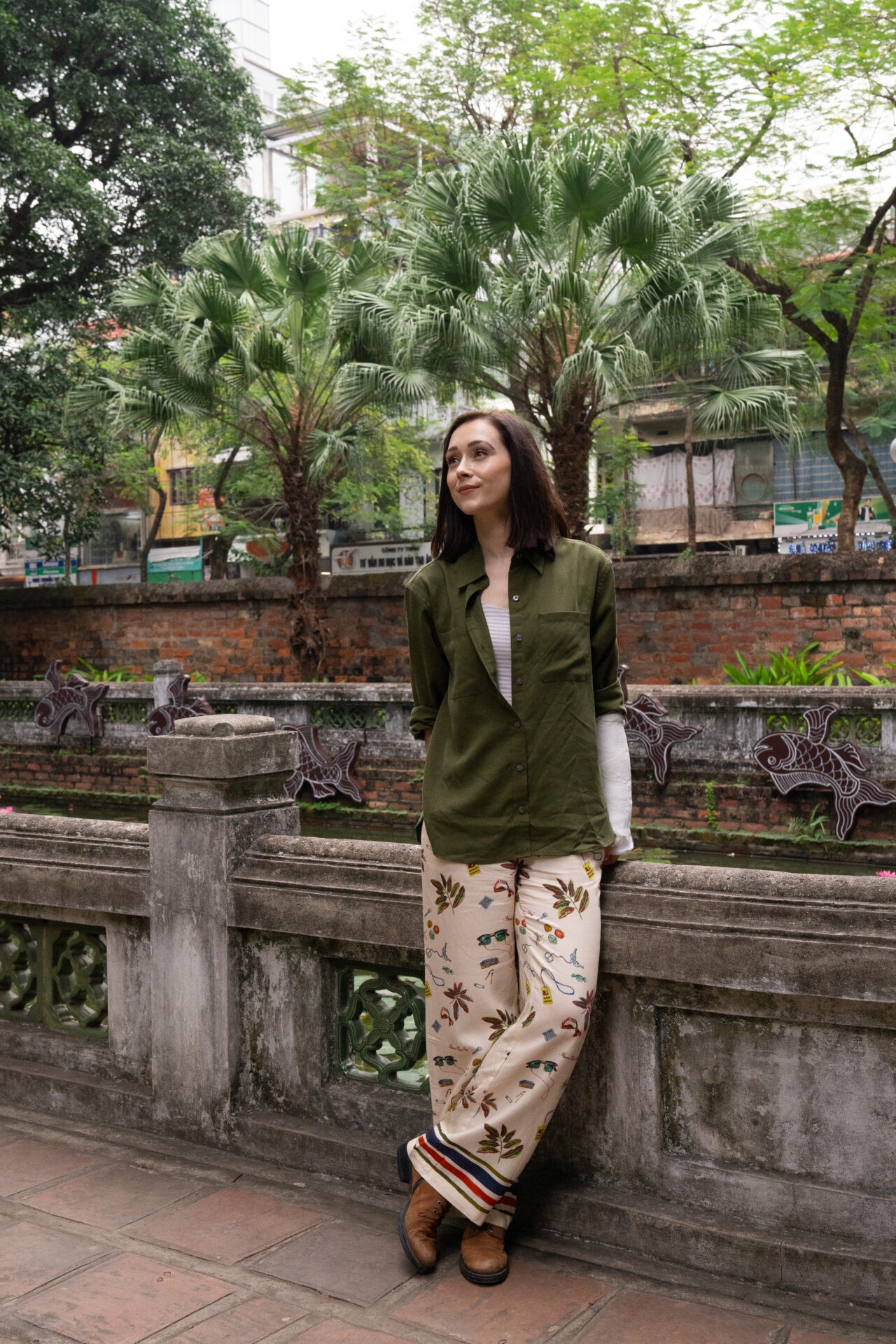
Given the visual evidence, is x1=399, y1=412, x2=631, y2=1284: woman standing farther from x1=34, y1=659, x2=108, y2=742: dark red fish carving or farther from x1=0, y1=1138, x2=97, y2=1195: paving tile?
x1=34, y1=659, x2=108, y2=742: dark red fish carving

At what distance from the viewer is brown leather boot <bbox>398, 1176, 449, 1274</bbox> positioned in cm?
250

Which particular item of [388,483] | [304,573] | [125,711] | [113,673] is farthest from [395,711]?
[388,483]

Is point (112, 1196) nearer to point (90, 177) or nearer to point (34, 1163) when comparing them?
point (34, 1163)

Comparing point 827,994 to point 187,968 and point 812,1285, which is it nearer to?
point 812,1285

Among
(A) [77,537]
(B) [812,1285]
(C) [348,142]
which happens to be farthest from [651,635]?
(B) [812,1285]

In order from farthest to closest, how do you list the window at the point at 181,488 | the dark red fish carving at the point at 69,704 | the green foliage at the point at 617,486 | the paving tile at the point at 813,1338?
the window at the point at 181,488
the green foliage at the point at 617,486
the dark red fish carving at the point at 69,704
the paving tile at the point at 813,1338

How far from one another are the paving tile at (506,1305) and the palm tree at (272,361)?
1057cm

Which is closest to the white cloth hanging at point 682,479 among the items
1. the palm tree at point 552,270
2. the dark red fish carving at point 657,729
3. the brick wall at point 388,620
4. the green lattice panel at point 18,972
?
the brick wall at point 388,620

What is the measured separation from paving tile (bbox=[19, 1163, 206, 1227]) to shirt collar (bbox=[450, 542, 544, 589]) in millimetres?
1649

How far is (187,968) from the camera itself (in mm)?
3199

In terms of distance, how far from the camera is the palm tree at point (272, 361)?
12461mm

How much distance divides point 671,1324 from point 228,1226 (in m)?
1.03

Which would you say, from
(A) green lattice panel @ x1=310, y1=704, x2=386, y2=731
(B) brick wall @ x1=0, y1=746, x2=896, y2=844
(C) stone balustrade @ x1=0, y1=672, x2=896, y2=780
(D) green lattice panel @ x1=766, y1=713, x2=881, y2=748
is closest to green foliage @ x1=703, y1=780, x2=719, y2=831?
(B) brick wall @ x1=0, y1=746, x2=896, y2=844

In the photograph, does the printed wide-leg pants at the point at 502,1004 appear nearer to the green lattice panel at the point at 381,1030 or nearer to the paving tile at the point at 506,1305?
the paving tile at the point at 506,1305
